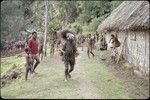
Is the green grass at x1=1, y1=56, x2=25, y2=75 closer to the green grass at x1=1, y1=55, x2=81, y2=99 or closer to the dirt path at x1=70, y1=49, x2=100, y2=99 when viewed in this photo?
the dirt path at x1=70, y1=49, x2=100, y2=99

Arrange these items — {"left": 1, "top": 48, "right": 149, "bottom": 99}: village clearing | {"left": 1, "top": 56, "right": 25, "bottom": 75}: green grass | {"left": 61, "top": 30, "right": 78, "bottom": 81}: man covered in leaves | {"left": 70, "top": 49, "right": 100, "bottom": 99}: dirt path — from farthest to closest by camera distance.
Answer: {"left": 1, "top": 56, "right": 25, "bottom": 75}: green grass → {"left": 61, "top": 30, "right": 78, "bottom": 81}: man covered in leaves → {"left": 1, "top": 48, "right": 149, "bottom": 99}: village clearing → {"left": 70, "top": 49, "right": 100, "bottom": 99}: dirt path

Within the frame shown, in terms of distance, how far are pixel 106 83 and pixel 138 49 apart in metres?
4.01

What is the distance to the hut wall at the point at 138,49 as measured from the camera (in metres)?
16.0

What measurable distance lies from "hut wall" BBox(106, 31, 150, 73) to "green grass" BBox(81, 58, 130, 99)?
5.00 ft

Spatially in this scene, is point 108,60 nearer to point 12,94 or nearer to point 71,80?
point 71,80

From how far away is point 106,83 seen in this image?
14.5 meters

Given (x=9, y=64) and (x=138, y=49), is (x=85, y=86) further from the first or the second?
(x=9, y=64)

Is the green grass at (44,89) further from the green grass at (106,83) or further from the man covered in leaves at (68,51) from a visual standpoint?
the green grass at (106,83)

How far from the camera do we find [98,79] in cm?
1532

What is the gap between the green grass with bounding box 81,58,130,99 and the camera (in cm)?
1230

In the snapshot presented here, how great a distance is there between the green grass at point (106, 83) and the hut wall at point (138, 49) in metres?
1.52

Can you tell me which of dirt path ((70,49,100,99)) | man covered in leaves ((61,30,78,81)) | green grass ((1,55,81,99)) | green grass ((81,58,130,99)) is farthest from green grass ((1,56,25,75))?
man covered in leaves ((61,30,78,81))

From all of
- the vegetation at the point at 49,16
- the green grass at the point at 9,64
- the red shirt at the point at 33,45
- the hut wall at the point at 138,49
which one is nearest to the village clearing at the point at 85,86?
the hut wall at the point at 138,49

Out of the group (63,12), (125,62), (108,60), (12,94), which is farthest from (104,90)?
(63,12)
